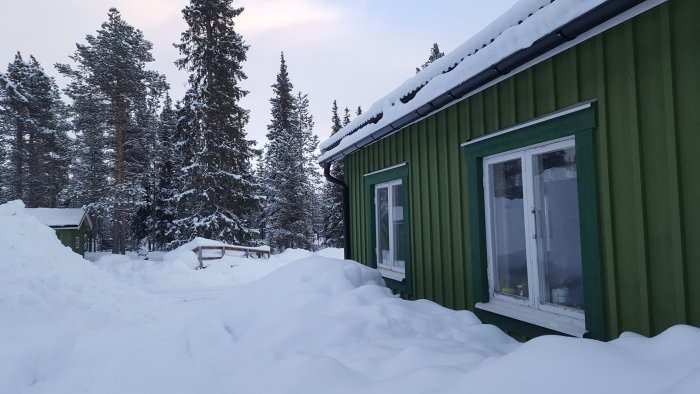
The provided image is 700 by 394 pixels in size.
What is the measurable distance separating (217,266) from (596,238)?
12522 millimetres

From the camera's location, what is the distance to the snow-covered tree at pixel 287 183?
86.6ft

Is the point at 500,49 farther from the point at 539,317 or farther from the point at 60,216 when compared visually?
the point at 60,216

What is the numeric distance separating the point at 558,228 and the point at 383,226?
10.4 feet

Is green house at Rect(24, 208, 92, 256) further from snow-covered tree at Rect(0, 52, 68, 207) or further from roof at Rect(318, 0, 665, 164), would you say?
roof at Rect(318, 0, 665, 164)

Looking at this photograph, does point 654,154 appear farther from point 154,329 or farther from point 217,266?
point 217,266

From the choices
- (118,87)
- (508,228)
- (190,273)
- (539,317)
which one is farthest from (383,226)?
(118,87)

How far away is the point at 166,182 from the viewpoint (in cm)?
2770

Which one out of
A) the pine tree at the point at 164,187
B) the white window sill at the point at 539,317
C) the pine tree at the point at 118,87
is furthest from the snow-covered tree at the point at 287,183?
the white window sill at the point at 539,317

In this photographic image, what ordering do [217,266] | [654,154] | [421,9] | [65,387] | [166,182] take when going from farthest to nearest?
[166,182] < [217,266] < [421,9] < [65,387] < [654,154]

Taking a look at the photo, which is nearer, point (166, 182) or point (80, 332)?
point (80, 332)

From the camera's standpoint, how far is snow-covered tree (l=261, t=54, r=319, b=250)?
86.6 feet

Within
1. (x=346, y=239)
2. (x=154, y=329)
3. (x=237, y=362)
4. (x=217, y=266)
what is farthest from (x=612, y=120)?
(x=217, y=266)

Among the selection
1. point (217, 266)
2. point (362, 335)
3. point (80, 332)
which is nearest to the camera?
point (362, 335)

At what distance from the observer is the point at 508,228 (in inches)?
129
